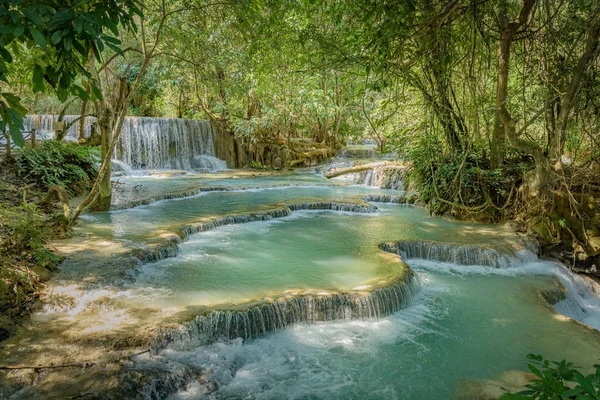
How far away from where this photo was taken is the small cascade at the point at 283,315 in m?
3.97

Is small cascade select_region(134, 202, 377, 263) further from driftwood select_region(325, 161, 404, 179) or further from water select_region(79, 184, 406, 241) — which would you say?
driftwood select_region(325, 161, 404, 179)

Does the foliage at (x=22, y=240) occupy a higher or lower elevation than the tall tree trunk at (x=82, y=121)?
lower

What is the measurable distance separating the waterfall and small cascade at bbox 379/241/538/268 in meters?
13.1

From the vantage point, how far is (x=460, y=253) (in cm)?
681

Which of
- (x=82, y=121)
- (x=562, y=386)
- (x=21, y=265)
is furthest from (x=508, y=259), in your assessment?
(x=82, y=121)

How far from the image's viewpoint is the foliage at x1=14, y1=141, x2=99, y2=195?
915 centimetres

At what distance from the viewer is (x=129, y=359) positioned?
11.2 feet

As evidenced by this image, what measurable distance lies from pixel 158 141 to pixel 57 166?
8396 millimetres

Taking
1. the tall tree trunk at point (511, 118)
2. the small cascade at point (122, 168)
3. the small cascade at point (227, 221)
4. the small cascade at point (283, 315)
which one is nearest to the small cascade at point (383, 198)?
the small cascade at point (227, 221)

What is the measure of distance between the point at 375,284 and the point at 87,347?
331 cm

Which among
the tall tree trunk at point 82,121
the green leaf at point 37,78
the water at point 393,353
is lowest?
the water at point 393,353

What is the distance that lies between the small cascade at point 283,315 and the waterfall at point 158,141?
13884 mm

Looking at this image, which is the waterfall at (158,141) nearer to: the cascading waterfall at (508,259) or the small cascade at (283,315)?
the cascading waterfall at (508,259)

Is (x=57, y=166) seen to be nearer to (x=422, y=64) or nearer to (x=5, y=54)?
(x=422, y=64)
